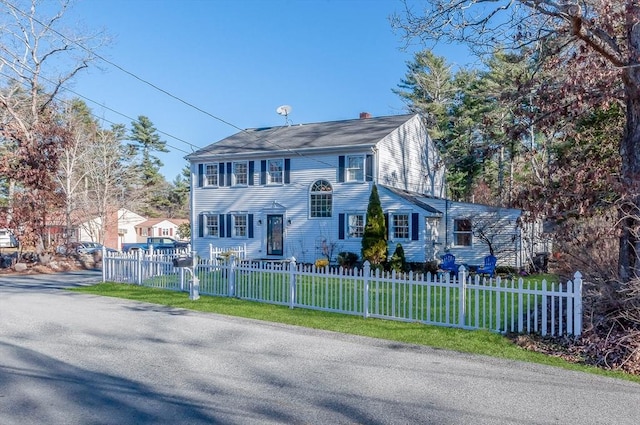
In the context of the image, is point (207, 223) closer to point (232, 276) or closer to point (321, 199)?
point (321, 199)

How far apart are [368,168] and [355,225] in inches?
97.9

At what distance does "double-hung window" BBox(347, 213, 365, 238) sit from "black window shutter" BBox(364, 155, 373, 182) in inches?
62.2

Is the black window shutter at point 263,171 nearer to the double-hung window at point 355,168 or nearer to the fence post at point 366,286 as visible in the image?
the double-hung window at point 355,168

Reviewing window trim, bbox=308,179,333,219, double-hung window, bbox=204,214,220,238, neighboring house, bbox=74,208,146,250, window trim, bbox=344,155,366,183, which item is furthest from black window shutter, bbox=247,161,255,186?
neighboring house, bbox=74,208,146,250

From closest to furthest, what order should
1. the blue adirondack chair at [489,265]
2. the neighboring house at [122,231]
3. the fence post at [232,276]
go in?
1. the fence post at [232,276]
2. the blue adirondack chair at [489,265]
3. the neighboring house at [122,231]

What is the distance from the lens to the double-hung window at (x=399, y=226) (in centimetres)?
2094

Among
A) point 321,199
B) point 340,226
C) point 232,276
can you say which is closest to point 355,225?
point 340,226

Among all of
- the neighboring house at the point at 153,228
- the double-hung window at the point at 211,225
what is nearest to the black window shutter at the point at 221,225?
the double-hung window at the point at 211,225

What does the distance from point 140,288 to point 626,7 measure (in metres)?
12.5

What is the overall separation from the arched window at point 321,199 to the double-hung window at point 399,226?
295 centimetres

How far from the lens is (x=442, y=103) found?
38594mm

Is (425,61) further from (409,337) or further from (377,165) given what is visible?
(409,337)

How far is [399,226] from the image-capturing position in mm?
21141

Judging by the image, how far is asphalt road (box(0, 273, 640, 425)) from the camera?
15.5 ft
